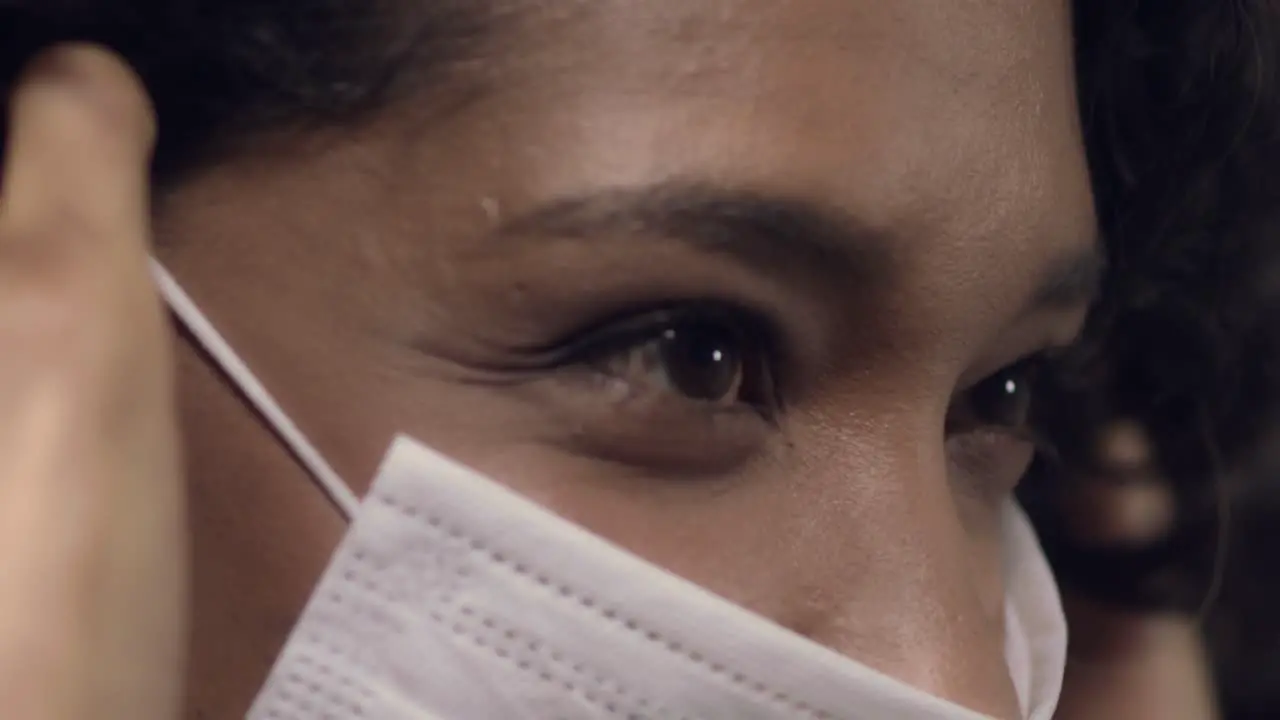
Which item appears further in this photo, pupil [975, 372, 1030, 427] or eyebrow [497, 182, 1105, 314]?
pupil [975, 372, 1030, 427]

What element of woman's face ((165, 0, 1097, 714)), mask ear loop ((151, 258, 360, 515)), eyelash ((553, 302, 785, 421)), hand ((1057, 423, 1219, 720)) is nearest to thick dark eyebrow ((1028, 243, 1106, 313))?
woman's face ((165, 0, 1097, 714))

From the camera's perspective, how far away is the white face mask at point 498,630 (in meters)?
0.56

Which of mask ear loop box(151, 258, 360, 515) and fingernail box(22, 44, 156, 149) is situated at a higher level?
fingernail box(22, 44, 156, 149)

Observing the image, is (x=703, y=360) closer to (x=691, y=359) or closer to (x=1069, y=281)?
(x=691, y=359)

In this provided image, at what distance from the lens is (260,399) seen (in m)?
0.55

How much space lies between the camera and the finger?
0.50m

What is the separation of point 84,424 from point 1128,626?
99 cm

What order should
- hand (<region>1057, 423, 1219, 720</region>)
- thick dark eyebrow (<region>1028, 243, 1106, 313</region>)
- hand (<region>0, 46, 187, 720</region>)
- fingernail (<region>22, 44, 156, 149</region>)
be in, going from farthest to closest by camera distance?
hand (<region>1057, 423, 1219, 720</region>) → thick dark eyebrow (<region>1028, 243, 1106, 313</region>) → fingernail (<region>22, 44, 156, 149</region>) → hand (<region>0, 46, 187, 720</region>)

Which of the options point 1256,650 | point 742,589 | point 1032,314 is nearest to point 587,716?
point 742,589

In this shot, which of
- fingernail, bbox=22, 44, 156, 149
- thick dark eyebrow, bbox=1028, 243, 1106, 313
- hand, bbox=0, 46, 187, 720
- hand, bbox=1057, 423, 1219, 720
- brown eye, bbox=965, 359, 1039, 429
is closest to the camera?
hand, bbox=0, 46, 187, 720

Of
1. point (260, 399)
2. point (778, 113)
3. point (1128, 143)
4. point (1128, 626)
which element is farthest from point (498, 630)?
point (1128, 626)

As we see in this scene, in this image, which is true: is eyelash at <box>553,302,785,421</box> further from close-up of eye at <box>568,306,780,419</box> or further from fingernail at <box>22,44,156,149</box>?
fingernail at <box>22,44,156,149</box>

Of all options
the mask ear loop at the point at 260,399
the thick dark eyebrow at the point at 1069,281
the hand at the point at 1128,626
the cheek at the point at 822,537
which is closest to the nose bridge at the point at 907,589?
the cheek at the point at 822,537

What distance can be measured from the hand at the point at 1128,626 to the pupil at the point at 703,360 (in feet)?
2.21
